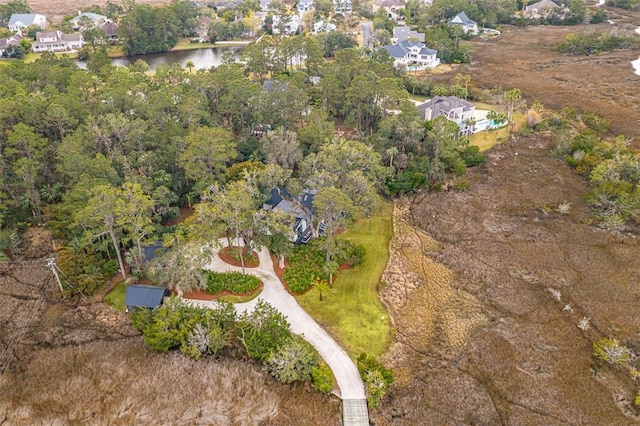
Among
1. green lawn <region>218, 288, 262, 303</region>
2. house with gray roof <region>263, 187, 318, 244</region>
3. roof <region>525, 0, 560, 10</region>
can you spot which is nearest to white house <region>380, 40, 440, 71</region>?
roof <region>525, 0, 560, 10</region>

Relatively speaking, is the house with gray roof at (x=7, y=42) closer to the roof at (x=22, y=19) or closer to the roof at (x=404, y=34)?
the roof at (x=22, y=19)

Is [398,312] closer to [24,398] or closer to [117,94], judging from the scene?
[24,398]

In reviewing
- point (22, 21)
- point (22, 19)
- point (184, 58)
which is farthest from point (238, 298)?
point (22, 19)

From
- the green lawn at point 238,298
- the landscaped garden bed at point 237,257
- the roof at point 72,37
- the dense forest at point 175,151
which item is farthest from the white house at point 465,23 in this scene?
the green lawn at point 238,298

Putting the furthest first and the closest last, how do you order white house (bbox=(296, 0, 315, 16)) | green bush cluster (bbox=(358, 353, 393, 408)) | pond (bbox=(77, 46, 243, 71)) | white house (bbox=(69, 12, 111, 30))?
white house (bbox=(296, 0, 315, 16)) < white house (bbox=(69, 12, 111, 30)) < pond (bbox=(77, 46, 243, 71)) < green bush cluster (bbox=(358, 353, 393, 408))

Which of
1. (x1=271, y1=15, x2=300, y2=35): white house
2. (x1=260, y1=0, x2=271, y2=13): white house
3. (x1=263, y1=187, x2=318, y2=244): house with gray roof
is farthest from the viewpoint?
(x1=260, y1=0, x2=271, y2=13): white house

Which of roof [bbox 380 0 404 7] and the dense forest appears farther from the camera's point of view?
roof [bbox 380 0 404 7]

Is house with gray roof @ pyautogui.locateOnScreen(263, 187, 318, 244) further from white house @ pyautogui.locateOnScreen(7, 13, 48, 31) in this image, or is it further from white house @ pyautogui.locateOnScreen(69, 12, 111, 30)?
white house @ pyautogui.locateOnScreen(7, 13, 48, 31)
